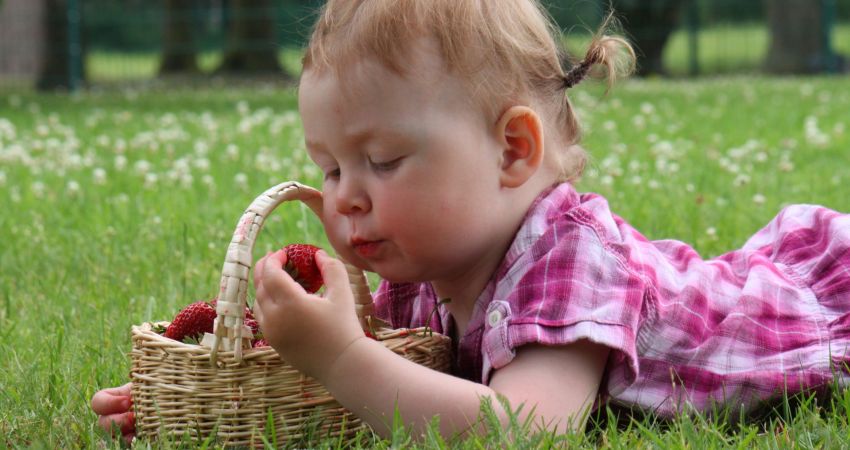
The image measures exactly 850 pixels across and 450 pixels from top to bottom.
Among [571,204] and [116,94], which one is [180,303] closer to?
[571,204]

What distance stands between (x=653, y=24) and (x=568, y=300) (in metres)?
18.7

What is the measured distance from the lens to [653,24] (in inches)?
803

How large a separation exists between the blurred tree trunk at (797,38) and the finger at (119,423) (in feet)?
55.8

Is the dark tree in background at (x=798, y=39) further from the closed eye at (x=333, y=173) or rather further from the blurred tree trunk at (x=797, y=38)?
the closed eye at (x=333, y=173)

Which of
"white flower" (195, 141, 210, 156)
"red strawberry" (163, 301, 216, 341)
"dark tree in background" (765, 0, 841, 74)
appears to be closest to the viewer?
"red strawberry" (163, 301, 216, 341)

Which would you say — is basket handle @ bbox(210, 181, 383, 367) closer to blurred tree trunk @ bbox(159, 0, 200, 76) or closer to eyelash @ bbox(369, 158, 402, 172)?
eyelash @ bbox(369, 158, 402, 172)

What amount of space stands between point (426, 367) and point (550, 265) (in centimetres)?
34

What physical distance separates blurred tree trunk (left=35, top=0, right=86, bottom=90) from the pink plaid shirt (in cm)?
1490

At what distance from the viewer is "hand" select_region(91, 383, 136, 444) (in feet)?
8.62

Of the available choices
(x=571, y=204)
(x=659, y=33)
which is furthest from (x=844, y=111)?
(x=659, y=33)

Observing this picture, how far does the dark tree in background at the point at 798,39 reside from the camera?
18.3 m

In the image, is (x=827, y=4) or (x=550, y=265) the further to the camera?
(x=827, y=4)

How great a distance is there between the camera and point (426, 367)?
251cm

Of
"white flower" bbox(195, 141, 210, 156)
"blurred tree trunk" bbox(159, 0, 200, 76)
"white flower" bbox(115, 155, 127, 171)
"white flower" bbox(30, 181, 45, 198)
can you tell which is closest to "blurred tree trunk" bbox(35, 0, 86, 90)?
"blurred tree trunk" bbox(159, 0, 200, 76)
